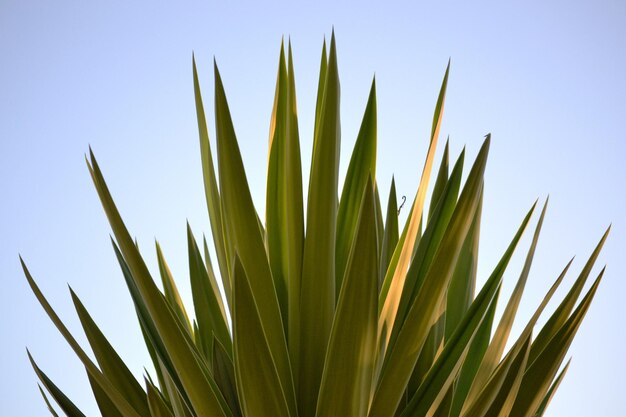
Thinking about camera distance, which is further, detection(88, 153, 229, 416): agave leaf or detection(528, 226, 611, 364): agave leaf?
detection(528, 226, 611, 364): agave leaf

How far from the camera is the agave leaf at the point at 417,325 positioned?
0.75 m

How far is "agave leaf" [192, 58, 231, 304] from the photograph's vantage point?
102cm

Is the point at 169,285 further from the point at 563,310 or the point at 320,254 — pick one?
the point at 563,310

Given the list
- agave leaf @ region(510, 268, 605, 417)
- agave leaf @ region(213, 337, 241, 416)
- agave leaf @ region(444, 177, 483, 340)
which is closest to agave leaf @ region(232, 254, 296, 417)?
agave leaf @ region(213, 337, 241, 416)

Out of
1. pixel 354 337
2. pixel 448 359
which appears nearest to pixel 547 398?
pixel 448 359

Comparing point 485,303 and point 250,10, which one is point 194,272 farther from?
point 250,10

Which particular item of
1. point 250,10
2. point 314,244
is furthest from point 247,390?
point 250,10

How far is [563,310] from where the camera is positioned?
91 centimetres

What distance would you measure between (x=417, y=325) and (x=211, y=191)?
437 mm

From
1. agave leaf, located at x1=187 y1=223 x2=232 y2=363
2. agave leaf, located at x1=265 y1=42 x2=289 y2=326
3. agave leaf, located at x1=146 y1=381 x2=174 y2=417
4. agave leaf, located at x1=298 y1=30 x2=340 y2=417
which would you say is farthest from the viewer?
agave leaf, located at x1=187 y1=223 x2=232 y2=363

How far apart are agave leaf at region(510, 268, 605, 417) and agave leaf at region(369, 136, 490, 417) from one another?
0.18 meters

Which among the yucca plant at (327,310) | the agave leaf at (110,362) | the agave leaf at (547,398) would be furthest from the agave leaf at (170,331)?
the agave leaf at (547,398)

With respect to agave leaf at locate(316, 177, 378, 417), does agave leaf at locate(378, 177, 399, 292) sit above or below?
above

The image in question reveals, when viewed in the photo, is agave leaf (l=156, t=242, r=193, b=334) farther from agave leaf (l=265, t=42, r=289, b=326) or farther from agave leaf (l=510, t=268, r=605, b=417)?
agave leaf (l=510, t=268, r=605, b=417)
